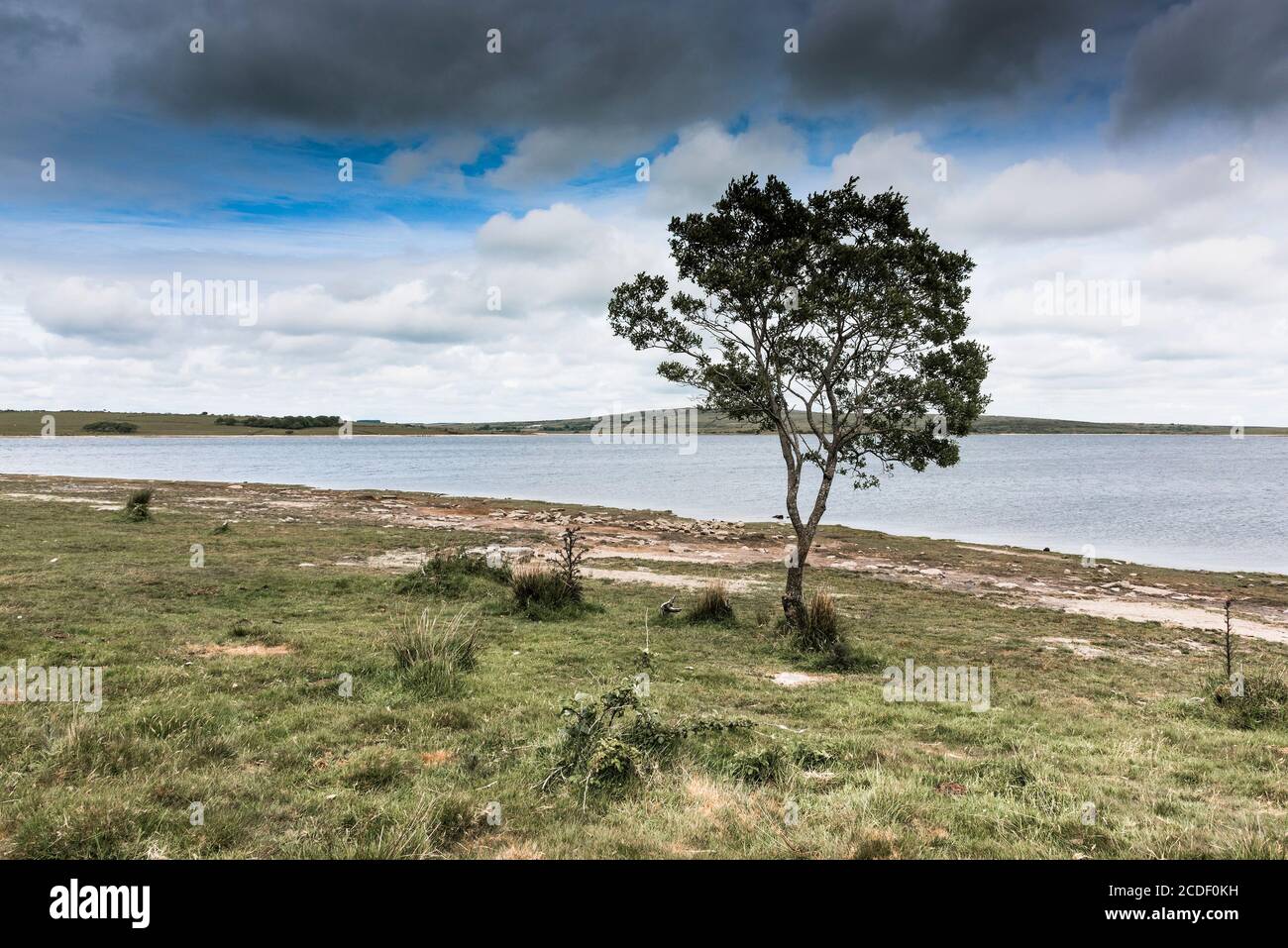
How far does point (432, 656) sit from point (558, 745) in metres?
3.70

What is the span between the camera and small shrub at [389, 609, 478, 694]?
9516mm

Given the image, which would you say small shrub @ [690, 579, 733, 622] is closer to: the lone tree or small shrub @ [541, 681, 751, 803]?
the lone tree

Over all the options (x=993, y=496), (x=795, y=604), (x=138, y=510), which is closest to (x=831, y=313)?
(x=795, y=604)

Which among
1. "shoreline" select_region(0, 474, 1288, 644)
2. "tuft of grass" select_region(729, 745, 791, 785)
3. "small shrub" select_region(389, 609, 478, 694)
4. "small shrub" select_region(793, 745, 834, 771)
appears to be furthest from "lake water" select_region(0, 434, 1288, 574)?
"small shrub" select_region(389, 609, 478, 694)

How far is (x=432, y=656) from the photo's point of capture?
9891mm

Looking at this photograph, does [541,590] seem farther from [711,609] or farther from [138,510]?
[138,510]

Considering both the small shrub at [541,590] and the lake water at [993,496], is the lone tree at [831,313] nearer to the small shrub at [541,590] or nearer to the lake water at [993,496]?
the small shrub at [541,590]

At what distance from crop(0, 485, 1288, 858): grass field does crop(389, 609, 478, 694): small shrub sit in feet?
0.71

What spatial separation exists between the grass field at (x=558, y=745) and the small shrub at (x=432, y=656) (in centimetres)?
22
